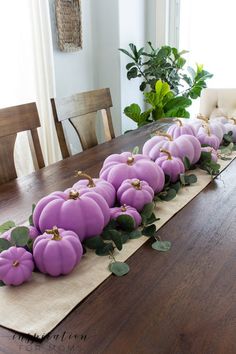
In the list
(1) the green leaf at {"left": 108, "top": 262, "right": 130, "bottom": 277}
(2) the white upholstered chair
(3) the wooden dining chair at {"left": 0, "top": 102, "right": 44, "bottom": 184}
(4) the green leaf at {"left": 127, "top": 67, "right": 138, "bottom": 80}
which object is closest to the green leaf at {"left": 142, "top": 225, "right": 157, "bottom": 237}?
(1) the green leaf at {"left": 108, "top": 262, "right": 130, "bottom": 277}

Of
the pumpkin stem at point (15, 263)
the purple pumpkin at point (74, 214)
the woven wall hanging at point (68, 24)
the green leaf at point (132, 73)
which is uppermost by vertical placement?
the woven wall hanging at point (68, 24)

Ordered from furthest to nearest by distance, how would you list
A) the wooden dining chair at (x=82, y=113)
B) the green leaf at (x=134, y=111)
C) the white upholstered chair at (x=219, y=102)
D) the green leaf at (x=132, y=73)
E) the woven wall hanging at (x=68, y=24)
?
the green leaf at (x=132, y=73) → the green leaf at (x=134, y=111) → the woven wall hanging at (x=68, y=24) → the white upholstered chair at (x=219, y=102) → the wooden dining chair at (x=82, y=113)

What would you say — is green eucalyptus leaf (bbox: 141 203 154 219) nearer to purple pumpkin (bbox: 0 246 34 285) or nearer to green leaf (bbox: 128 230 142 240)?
green leaf (bbox: 128 230 142 240)

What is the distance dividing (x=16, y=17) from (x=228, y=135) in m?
1.49

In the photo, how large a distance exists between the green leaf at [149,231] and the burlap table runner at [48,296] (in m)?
0.05

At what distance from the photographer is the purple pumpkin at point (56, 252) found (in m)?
0.58

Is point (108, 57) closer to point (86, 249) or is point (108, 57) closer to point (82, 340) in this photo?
point (86, 249)

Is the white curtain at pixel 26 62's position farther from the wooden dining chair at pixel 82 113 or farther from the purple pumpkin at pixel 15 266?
the purple pumpkin at pixel 15 266

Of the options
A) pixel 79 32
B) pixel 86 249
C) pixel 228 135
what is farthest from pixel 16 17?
pixel 86 249

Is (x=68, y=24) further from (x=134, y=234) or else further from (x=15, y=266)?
(x=15, y=266)

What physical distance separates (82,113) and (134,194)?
91cm

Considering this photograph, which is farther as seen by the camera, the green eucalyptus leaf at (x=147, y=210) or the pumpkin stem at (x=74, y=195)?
the green eucalyptus leaf at (x=147, y=210)

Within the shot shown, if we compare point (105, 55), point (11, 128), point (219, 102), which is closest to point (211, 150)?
point (11, 128)

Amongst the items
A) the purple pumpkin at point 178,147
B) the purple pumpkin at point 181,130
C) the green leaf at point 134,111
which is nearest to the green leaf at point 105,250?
the purple pumpkin at point 178,147
